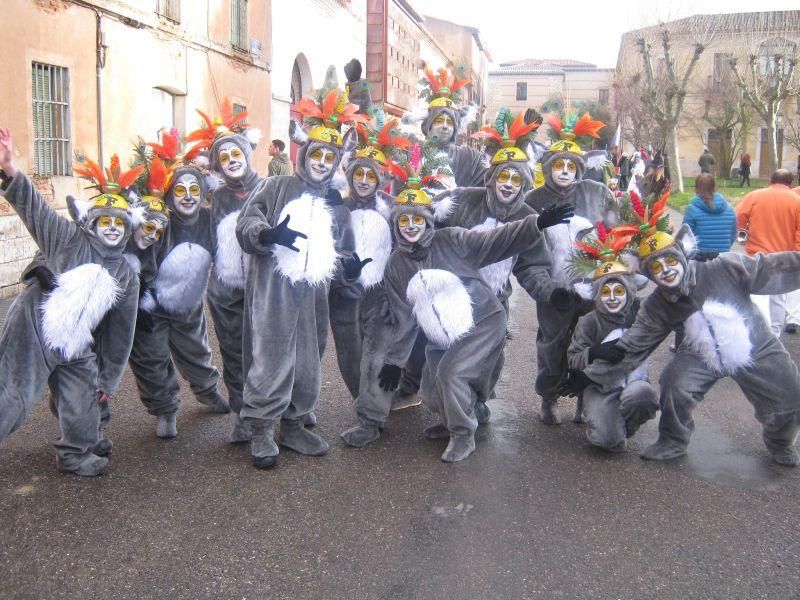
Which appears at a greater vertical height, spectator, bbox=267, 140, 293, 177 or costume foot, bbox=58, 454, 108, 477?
spectator, bbox=267, 140, 293, 177

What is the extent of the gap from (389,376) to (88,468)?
1.70 m

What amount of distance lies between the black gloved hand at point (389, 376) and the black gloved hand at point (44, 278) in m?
1.84

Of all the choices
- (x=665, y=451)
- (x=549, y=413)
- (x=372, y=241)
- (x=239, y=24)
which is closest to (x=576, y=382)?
(x=549, y=413)

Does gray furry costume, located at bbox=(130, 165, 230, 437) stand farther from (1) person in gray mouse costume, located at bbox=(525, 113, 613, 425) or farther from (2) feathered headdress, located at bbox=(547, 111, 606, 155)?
(2) feathered headdress, located at bbox=(547, 111, 606, 155)

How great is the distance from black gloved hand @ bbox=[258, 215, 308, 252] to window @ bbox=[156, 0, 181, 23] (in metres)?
10.2

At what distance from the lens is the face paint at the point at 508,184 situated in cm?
475

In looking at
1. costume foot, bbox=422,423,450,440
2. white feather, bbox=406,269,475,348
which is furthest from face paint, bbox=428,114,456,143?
costume foot, bbox=422,423,450,440

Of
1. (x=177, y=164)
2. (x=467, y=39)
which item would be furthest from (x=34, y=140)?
(x=467, y=39)

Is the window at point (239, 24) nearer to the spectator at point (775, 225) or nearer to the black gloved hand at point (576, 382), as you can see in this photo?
the spectator at point (775, 225)

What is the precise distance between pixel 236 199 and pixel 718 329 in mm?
2904

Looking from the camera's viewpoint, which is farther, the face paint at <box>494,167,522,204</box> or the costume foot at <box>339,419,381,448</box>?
the face paint at <box>494,167,522,204</box>

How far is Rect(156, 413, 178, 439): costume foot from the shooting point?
4695 millimetres

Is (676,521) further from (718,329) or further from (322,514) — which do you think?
(322,514)

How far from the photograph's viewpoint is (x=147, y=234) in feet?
14.5
